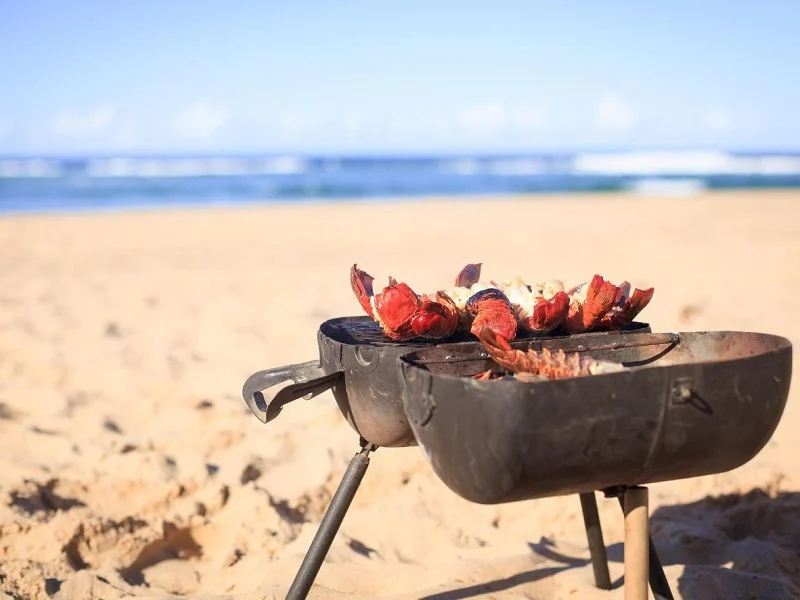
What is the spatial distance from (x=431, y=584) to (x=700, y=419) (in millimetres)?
1228

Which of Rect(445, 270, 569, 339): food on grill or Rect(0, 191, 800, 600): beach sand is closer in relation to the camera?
Rect(445, 270, 569, 339): food on grill

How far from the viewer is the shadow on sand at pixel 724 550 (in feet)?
7.64

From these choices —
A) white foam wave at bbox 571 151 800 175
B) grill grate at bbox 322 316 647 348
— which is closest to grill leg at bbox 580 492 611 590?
grill grate at bbox 322 316 647 348

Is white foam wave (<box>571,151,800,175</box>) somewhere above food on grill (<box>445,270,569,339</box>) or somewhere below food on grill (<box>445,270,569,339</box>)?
below

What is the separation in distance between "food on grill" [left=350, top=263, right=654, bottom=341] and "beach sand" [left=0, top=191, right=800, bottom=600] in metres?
0.86

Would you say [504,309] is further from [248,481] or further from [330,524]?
[248,481]

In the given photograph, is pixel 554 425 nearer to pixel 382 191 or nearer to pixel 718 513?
pixel 718 513

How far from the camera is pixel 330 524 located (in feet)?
6.60

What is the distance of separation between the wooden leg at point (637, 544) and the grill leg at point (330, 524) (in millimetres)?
626

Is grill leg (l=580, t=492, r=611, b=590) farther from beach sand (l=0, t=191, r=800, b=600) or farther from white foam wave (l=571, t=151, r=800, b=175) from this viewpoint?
white foam wave (l=571, t=151, r=800, b=175)

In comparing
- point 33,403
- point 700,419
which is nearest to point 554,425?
point 700,419

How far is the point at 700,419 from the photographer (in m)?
1.59

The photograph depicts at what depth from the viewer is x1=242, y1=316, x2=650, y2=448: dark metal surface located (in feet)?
6.34

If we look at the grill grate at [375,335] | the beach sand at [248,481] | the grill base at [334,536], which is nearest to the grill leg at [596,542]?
the beach sand at [248,481]
